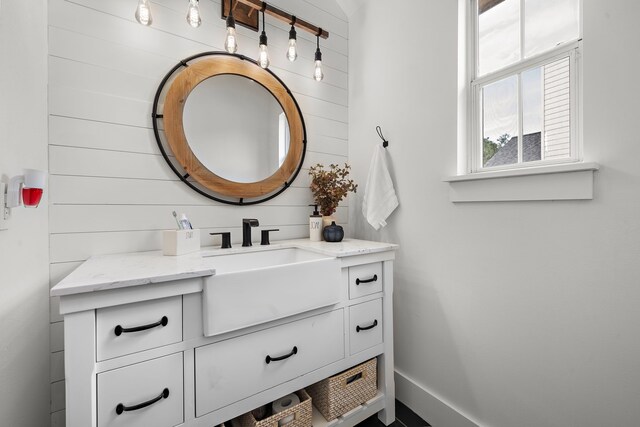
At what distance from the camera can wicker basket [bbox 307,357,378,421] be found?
133cm

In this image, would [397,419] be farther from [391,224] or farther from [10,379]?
[10,379]

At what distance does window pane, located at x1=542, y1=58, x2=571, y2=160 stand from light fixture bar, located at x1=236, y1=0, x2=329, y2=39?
1.29m

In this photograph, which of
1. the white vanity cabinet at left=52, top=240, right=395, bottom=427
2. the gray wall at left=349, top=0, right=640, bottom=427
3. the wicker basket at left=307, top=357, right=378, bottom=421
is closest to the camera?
the white vanity cabinet at left=52, top=240, right=395, bottom=427

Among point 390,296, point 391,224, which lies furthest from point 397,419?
point 391,224

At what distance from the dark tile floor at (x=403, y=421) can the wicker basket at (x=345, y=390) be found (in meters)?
0.17

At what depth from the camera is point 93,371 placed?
818 mm

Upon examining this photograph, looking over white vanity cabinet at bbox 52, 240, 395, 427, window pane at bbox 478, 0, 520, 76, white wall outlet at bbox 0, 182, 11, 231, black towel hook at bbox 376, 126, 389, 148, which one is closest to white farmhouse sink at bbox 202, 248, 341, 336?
white vanity cabinet at bbox 52, 240, 395, 427

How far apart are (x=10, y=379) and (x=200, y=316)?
19.6 inches

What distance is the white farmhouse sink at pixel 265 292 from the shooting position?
3.20ft

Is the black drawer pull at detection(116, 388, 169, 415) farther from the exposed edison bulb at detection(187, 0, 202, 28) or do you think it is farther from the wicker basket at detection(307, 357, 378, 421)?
the exposed edison bulb at detection(187, 0, 202, 28)

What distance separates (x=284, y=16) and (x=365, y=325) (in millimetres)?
1825

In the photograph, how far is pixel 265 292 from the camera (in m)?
1.07

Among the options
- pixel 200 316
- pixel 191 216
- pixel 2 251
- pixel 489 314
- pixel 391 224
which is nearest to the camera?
pixel 2 251

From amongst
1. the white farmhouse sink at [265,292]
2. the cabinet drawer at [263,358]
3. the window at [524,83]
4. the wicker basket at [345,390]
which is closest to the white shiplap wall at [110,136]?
the white farmhouse sink at [265,292]
